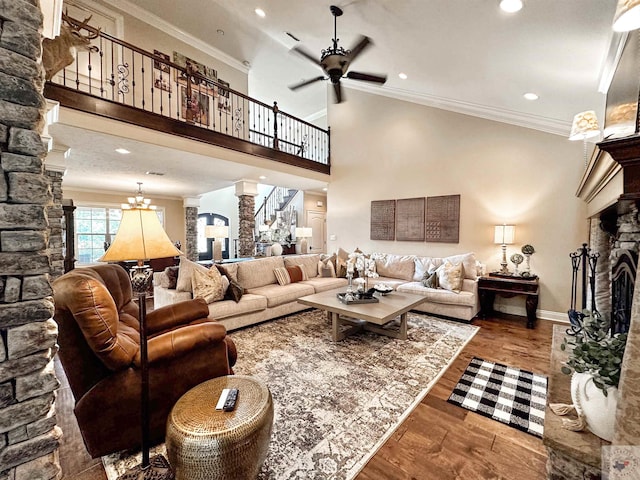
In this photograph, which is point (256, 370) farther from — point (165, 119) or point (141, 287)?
point (165, 119)

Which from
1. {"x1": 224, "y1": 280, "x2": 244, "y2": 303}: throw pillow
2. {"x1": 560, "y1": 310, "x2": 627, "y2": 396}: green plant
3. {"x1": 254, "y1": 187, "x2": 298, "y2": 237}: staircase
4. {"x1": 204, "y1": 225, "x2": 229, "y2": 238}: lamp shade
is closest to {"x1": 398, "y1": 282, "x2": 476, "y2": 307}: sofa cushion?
{"x1": 560, "y1": 310, "x2": 627, "y2": 396}: green plant

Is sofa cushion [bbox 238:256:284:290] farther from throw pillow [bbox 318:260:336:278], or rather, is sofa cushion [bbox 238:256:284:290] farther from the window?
the window

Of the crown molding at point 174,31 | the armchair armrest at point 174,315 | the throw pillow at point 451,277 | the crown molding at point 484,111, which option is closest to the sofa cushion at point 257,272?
the armchair armrest at point 174,315

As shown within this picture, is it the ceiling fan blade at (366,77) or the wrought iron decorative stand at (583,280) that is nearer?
the wrought iron decorative stand at (583,280)

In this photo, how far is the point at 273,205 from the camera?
982 cm

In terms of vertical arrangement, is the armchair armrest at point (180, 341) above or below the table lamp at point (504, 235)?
below

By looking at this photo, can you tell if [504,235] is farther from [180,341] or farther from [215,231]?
[215,231]

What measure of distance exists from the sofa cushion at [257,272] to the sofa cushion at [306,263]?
205 millimetres

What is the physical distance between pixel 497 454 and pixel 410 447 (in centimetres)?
51

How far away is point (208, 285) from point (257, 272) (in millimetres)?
999

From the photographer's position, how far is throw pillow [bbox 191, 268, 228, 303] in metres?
3.46

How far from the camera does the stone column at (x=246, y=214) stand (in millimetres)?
6066

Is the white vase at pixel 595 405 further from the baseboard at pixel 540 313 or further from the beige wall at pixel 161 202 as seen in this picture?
the beige wall at pixel 161 202

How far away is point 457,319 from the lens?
411 cm
